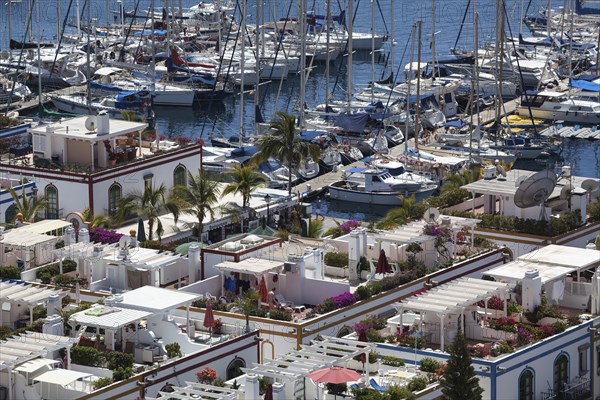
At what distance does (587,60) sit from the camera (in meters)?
151

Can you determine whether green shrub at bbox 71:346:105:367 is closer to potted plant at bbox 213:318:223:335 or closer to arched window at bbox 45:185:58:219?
potted plant at bbox 213:318:223:335

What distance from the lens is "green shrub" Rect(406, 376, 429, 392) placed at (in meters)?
58.4

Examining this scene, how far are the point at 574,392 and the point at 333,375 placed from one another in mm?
11054

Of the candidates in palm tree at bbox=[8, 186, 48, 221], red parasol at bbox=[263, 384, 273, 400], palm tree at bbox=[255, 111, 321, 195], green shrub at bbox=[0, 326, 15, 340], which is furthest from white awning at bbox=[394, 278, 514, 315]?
palm tree at bbox=[255, 111, 321, 195]

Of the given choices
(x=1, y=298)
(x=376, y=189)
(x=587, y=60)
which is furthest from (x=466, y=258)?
(x=587, y=60)

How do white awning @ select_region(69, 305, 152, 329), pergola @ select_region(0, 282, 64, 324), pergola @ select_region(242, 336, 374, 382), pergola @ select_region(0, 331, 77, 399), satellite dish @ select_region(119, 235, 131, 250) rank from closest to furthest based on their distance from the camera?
pergola @ select_region(0, 331, 77, 399) < pergola @ select_region(242, 336, 374, 382) < white awning @ select_region(69, 305, 152, 329) < pergola @ select_region(0, 282, 64, 324) < satellite dish @ select_region(119, 235, 131, 250)

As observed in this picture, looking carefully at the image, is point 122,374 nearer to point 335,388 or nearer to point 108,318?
point 108,318

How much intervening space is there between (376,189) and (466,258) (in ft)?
114

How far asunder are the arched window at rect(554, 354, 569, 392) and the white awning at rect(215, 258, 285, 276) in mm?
11328

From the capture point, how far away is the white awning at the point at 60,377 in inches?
2188

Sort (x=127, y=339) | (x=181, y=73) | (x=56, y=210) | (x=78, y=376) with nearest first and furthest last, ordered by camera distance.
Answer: (x=78, y=376) < (x=127, y=339) < (x=56, y=210) < (x=181, y=73)

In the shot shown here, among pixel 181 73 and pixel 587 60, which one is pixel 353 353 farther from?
pixel 587 60

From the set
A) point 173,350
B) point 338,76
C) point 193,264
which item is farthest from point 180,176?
point 338,76

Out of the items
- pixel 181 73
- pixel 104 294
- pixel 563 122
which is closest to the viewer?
pixel 104 294
